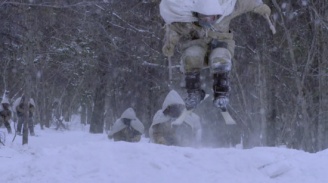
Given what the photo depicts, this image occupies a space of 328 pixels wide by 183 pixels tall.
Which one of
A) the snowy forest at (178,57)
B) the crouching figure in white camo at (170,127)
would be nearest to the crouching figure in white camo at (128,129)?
the snowy forest at (178,57)

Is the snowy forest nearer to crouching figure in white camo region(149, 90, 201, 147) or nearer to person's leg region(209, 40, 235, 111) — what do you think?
crouching figure in white camo region(149, 90, 201, 147)

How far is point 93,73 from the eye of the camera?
23.7m

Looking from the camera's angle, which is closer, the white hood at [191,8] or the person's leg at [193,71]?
the white hood at [191,8]

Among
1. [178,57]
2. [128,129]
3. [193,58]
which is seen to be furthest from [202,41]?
[178,57]

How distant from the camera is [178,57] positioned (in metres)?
19.5

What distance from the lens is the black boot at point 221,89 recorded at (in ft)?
19.7

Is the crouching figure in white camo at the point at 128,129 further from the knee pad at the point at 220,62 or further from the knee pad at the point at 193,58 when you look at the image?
the knee pad at the point at 220,62

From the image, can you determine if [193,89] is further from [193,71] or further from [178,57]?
[178,57]

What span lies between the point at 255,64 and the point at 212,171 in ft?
43.3

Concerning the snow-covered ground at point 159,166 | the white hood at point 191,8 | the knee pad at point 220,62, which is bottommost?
the snow-covered ground at point 159,166

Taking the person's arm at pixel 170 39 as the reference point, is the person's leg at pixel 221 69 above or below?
below

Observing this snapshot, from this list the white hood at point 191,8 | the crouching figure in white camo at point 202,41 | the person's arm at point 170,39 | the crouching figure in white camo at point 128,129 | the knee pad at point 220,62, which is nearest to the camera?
the white hood at point 191,8

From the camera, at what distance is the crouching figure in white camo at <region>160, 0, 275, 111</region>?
19.0 ft

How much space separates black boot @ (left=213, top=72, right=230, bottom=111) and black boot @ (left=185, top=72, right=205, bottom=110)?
0.67ft
